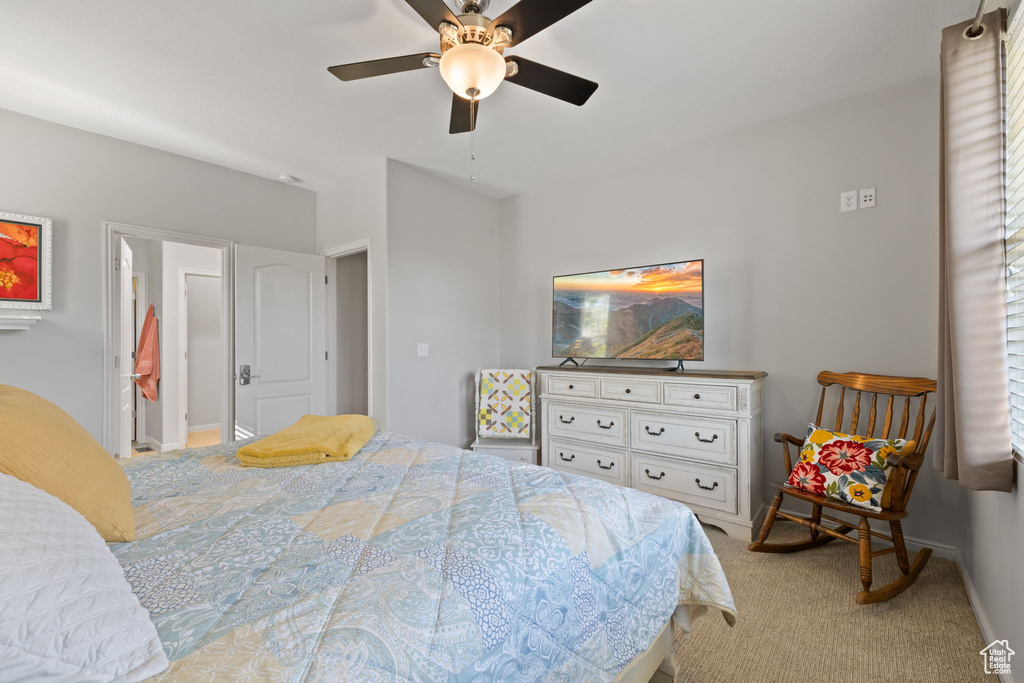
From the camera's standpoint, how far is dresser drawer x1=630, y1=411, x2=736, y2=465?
2.75 meters

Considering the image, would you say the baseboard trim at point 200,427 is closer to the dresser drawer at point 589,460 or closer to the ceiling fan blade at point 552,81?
the dresser drawer at point 589,460

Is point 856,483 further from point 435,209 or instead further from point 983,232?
point 435,209

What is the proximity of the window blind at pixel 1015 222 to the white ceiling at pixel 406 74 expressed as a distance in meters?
0.65

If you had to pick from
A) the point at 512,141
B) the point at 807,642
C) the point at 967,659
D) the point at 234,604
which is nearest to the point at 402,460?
the point at 234,604

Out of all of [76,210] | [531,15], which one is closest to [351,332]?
[76,210]

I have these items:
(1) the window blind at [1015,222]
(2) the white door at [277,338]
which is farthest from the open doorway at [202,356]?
(1) the window blind at [1015,222]

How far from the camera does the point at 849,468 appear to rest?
87.2 inches

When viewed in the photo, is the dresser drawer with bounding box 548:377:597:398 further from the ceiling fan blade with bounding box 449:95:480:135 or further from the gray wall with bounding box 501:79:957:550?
the ceiling fan blade with bounding box 449:95:480:135

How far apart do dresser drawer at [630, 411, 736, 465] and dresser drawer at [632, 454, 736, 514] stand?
0.07 metres

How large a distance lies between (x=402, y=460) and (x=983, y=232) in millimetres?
2259

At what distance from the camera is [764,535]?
2.48m

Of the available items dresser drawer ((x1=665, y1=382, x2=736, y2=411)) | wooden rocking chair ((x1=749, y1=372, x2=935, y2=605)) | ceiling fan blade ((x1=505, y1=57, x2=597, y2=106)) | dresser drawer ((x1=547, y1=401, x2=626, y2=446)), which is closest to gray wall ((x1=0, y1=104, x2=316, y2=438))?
ceiling fan blade ((x1=505, y1=57, x2=597, y2=106))

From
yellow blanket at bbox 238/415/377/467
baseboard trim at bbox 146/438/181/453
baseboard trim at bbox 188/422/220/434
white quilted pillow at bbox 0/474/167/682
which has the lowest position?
baseboard trim at bbox 146/438/181/453

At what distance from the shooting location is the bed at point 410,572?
0.74 metres
